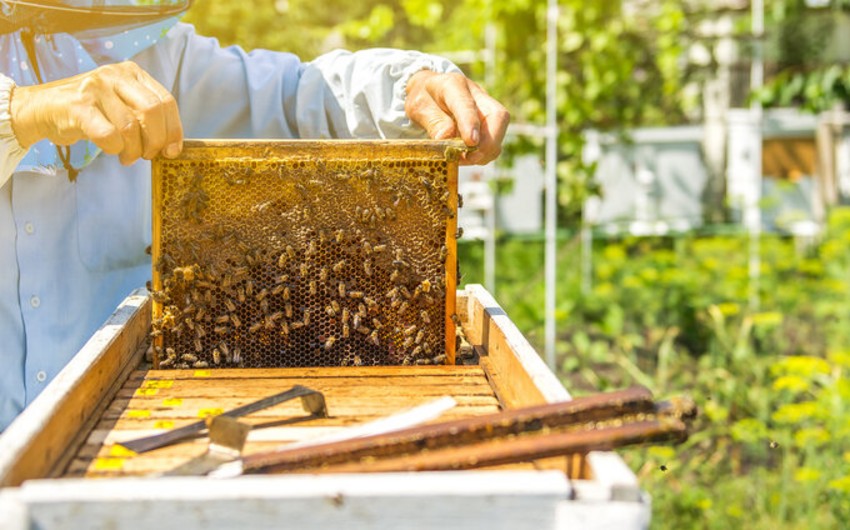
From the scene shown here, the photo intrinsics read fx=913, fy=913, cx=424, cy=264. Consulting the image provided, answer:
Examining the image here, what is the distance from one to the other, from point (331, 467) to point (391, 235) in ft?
3.15

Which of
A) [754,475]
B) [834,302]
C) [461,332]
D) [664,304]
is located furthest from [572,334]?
[461,332]

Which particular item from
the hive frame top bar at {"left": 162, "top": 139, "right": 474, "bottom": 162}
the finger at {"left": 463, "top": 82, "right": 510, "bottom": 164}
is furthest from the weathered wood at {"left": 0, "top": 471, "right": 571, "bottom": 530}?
the finger at {"left": 463, "top": 82, "right": 510, "bottom": 164}

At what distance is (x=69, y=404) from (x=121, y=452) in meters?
0.14

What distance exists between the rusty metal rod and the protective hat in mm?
1414

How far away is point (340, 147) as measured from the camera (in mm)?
2178

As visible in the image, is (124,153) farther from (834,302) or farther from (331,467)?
(834,302)

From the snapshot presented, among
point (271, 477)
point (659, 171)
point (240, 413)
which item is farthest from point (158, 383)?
point (659, 171)

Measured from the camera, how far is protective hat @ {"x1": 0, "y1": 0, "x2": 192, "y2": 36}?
7.39 feet

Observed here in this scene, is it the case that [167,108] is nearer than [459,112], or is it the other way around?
[167,108]

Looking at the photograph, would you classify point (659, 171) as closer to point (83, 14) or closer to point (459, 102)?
point (459, 102)

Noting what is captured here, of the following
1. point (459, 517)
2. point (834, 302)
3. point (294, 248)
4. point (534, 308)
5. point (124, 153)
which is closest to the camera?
point (459, 517)

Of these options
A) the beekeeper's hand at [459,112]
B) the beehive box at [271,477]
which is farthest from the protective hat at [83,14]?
the beehive box at [271,477]

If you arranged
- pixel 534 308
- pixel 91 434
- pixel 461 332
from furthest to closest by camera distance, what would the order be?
pixel 534 308, pixel 461 332, pixel 91 434

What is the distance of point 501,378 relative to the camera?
2027mm
